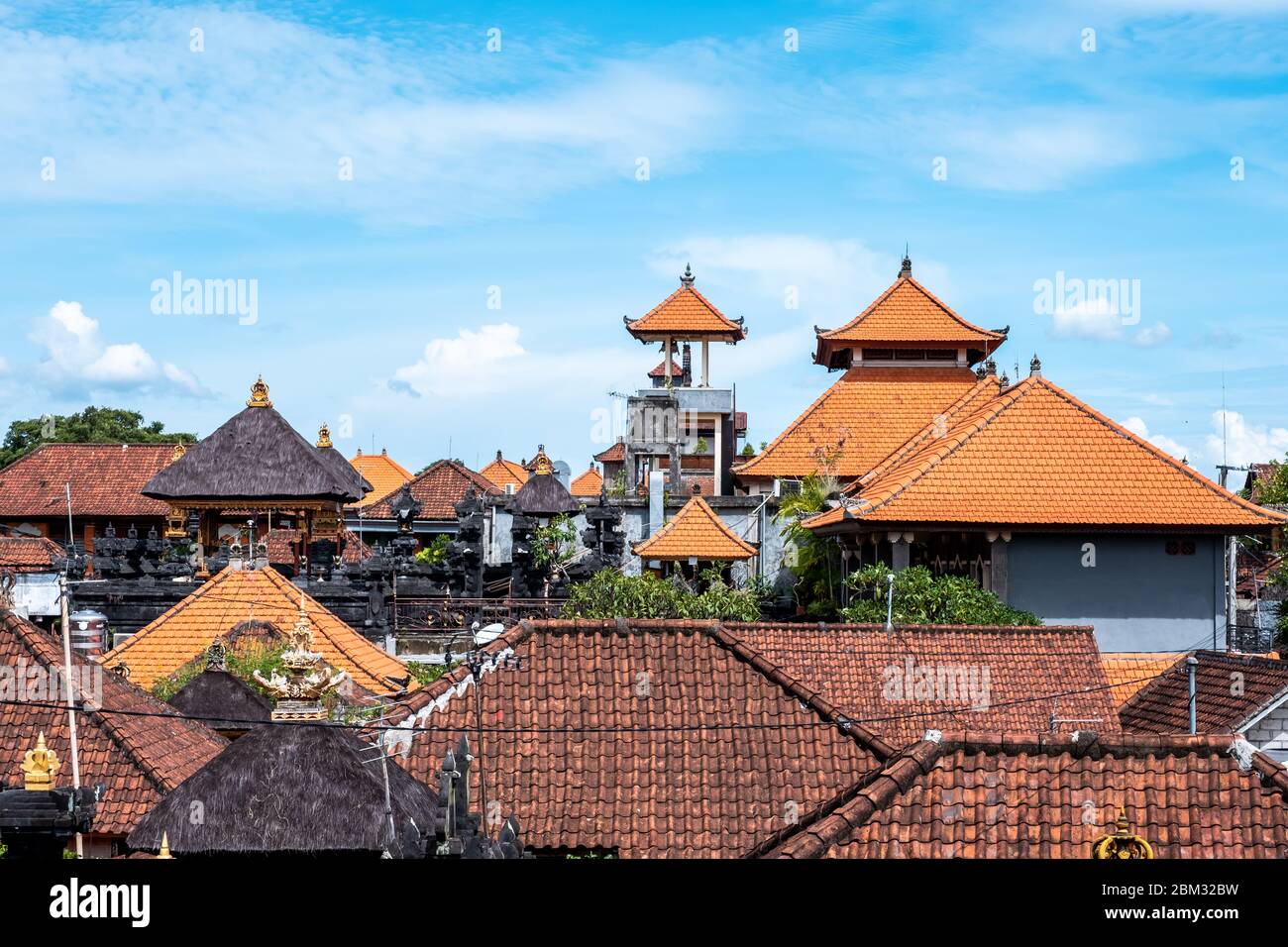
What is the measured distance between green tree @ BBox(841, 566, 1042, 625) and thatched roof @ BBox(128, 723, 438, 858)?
43.7 ft

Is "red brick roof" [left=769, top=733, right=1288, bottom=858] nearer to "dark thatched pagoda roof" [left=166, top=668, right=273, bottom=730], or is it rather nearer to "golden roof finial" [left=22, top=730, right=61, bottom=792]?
"golden roof finial" [left=22, top=730, right=61, bottom=792]

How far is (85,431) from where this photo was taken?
253 feet

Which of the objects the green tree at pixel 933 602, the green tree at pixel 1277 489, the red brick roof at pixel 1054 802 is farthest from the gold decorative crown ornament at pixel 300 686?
the green tree at pixel 1277 489

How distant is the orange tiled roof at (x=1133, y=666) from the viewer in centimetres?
2179

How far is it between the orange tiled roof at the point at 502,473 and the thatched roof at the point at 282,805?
59939 mm

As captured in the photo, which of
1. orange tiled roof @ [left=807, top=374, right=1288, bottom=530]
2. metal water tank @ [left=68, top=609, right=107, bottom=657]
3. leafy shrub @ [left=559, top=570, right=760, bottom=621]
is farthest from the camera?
leafy shrub @ [left=559, top=570, right=760, bottom=621]

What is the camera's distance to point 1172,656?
2342 cm

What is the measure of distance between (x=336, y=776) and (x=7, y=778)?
5.46 metres

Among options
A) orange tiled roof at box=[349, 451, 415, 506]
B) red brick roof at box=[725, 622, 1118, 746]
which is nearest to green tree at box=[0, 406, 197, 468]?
orange tiled roof at box=[349, 451, 415, 506]

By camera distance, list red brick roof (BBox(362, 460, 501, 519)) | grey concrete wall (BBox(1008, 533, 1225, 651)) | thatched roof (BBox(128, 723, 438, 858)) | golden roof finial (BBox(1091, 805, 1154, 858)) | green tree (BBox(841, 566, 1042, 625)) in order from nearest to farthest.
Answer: golden roof finial (BBox(1091, 805, 1154, 858)) < thatched roof (BBox(128, 723, 438, 858)) < green tree (BBox(841, 566, 1042, 625)) < grey concrete wall (BBox(1008, 533, 1225, 651)) < red brick roof (BBox(362, 460, 501, 519))

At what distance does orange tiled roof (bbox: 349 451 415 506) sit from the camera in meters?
70.6

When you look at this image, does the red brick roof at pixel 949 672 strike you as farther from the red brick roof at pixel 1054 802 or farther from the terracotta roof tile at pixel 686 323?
the terracotta roof tile at pixel 686 323
